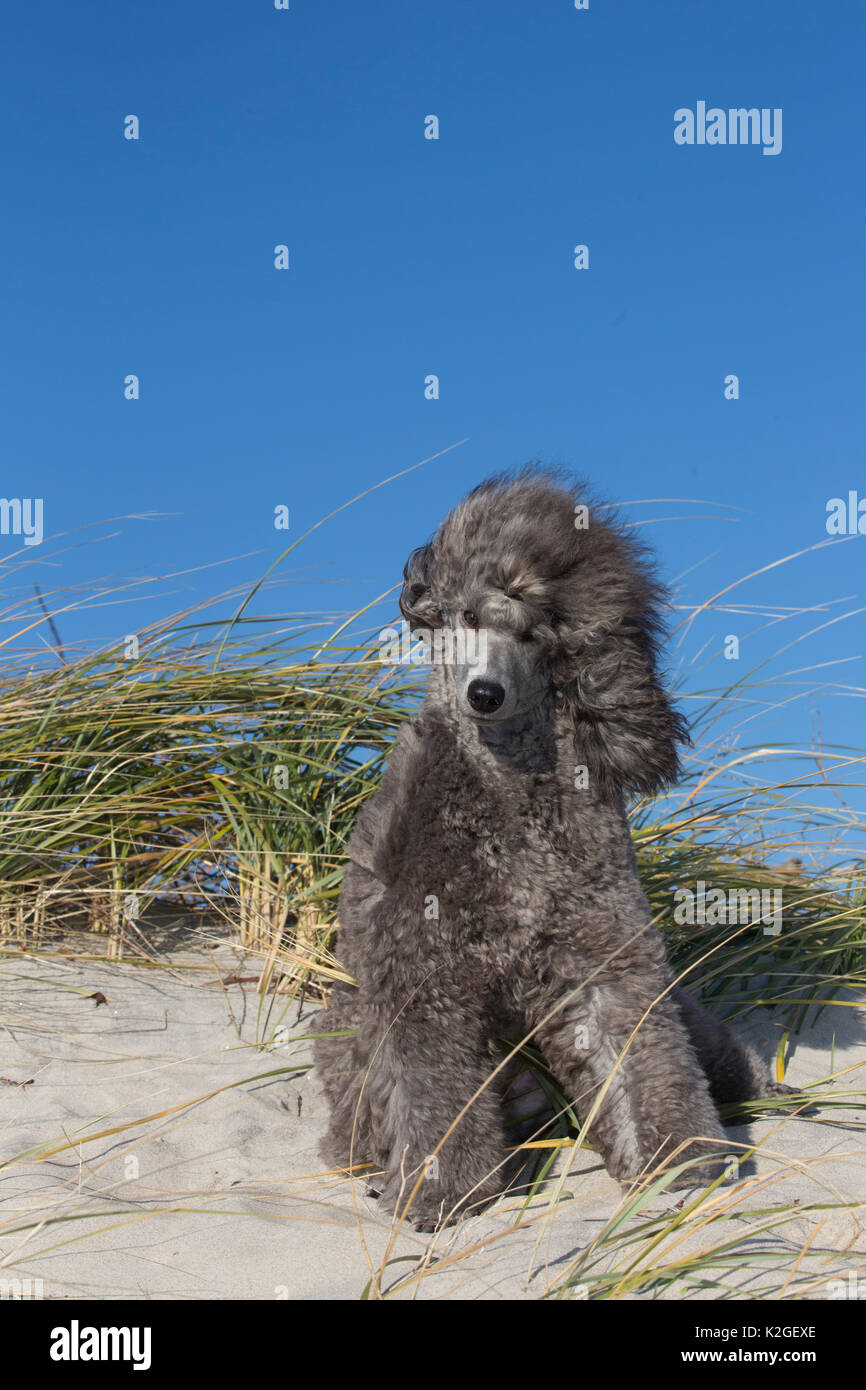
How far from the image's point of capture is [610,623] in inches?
117

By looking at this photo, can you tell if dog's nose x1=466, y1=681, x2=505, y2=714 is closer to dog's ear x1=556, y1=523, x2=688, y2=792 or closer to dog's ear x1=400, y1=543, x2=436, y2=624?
dog's ear x1=556, y1=523, x2=688, y2=792

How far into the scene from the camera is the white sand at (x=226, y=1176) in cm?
257

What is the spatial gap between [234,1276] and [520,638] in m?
1.73

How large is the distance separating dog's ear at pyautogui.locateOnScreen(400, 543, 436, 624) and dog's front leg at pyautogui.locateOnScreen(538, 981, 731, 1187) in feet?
3.72

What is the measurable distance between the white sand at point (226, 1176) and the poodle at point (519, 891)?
0.68ft

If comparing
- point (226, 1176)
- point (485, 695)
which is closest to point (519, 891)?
point (485, 695)

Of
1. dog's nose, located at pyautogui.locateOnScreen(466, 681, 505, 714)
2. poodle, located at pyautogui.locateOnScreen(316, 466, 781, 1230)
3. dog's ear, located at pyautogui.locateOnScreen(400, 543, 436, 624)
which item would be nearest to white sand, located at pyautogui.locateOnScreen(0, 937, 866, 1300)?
poodle, located at pyautogui.locateOnScreen(316, 466, 781, 1230)

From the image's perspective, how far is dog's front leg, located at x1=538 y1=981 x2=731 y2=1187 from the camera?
9.41 ft

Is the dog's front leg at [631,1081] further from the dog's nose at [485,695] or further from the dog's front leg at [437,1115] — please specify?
the dog's nose at [485,695]

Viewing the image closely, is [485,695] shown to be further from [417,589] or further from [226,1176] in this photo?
[226,1176]

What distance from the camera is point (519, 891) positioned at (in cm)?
291

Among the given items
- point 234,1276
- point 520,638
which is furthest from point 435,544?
point 234,1276
